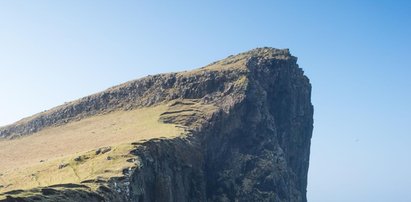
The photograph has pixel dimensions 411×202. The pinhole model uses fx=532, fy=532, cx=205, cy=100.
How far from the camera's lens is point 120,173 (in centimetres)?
9838

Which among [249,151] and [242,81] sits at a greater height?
[242,81]

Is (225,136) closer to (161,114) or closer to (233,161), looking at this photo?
(233,161)

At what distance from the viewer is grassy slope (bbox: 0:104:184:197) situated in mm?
104625

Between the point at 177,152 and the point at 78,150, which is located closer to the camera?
the point at 177,152

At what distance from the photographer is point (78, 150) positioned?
14288 centimetres

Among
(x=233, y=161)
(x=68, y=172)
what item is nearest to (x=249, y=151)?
(x=233, y=161)

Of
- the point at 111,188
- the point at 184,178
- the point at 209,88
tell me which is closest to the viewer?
the point at 111,188

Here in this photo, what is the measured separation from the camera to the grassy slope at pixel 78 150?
104625mm

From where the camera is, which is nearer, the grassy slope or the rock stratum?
the grassy slope

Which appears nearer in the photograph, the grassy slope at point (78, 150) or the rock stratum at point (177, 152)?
the grassy slope at point (78, 150)

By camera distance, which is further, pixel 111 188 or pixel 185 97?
pixel 185 97

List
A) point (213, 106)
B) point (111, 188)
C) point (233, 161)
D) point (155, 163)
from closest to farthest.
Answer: point (111, 188) < point (155, 163) < point (233, 161) < point (213, 106)

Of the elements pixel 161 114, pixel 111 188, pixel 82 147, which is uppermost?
pixel 161 114

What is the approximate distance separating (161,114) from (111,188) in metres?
91.4
